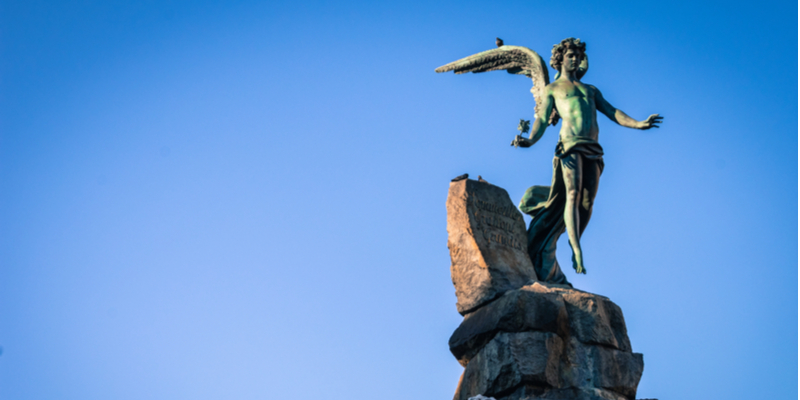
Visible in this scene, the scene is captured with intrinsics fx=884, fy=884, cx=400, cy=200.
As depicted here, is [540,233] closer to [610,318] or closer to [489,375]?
[610,318]

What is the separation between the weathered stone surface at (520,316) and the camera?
7965 mm

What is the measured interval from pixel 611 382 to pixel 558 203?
227cm

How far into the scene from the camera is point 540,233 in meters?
9.59

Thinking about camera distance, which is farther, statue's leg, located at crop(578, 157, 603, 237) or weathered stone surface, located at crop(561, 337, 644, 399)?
statue's leg, located at crop(578, 157, 603, 237)

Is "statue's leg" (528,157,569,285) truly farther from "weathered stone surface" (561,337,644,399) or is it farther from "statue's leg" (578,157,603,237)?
"weathered stone surface" (561,337,644,399)

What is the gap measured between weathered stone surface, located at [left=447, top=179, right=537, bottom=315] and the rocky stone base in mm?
324

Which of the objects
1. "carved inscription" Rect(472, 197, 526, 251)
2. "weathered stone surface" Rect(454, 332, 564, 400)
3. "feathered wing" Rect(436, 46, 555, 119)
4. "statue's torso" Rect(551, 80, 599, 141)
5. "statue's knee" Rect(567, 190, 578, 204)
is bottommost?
"weathered stone surface" Rect(454, 332, 564, 400)

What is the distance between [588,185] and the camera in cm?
924

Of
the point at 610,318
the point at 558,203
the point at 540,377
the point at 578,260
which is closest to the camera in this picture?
the point at 540,377

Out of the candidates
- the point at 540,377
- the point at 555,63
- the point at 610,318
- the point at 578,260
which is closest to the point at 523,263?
the point at 578,260

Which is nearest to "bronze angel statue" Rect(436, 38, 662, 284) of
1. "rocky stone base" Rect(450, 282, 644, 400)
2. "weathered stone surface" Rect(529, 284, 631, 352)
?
"weathered stone surface" Rect(529, 284, 631, 352)

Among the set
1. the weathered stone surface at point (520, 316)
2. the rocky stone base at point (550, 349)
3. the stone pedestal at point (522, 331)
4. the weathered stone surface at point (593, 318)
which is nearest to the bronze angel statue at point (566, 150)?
the stone pedestal at point (522, 331)

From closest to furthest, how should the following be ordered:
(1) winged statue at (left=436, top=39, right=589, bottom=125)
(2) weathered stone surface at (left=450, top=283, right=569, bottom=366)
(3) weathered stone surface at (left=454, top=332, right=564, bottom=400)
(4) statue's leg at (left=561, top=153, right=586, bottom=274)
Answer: (3) weathered stone surface at (left=454, top=332, right=564, bottom=400), (2) weathered stone surface at (left=450, top=283, right=569, bottom=366), (4) statue's leg at (left=561, top=153, right=586, bottom=274), (1) winged statue at (left=436, top=39, right=589, bottom=125)

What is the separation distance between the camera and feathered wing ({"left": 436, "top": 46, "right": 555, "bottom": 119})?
991 centimetres
